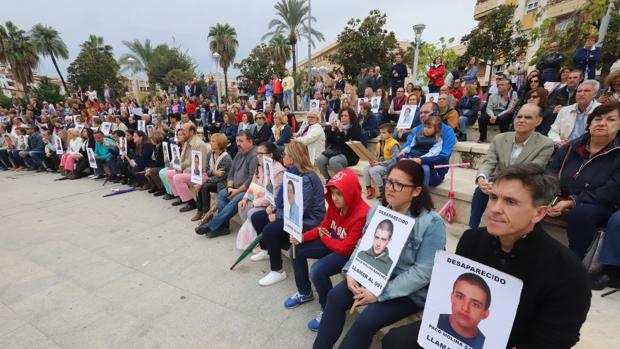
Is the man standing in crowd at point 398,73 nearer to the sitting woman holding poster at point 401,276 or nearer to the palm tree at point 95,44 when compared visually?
the sitting woman holding poster at point 401,276

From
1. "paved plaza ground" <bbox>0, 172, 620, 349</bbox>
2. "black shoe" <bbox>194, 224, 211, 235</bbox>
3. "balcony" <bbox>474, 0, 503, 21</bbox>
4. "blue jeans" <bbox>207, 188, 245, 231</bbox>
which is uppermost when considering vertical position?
"balcony" <bbox>474, 0, 503, 21</bbox>

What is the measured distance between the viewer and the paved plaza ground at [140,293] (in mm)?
2361

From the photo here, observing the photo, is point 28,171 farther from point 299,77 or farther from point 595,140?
point 299,77

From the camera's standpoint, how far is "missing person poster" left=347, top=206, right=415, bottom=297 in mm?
1710

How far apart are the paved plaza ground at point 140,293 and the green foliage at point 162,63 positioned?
3722cm

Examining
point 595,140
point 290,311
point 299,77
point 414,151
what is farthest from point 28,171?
point 299,77

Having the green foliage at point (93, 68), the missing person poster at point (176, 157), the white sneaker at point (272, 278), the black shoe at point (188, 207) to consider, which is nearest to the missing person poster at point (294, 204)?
the white sneaker at point (272, 278)

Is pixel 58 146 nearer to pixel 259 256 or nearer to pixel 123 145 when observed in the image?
pixel 123 145

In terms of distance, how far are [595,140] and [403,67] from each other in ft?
25.0

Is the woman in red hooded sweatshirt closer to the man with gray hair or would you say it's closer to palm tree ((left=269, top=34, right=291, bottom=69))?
the man with gray hair

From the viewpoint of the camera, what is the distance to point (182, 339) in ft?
7.75

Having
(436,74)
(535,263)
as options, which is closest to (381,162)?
(535,263)

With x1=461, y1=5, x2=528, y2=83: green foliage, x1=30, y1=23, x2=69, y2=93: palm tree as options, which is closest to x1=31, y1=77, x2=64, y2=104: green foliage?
x1=30, y1=23, x2=69, y2=93: palm tree

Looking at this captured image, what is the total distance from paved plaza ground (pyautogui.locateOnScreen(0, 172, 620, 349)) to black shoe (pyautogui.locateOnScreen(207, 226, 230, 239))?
130 mm
